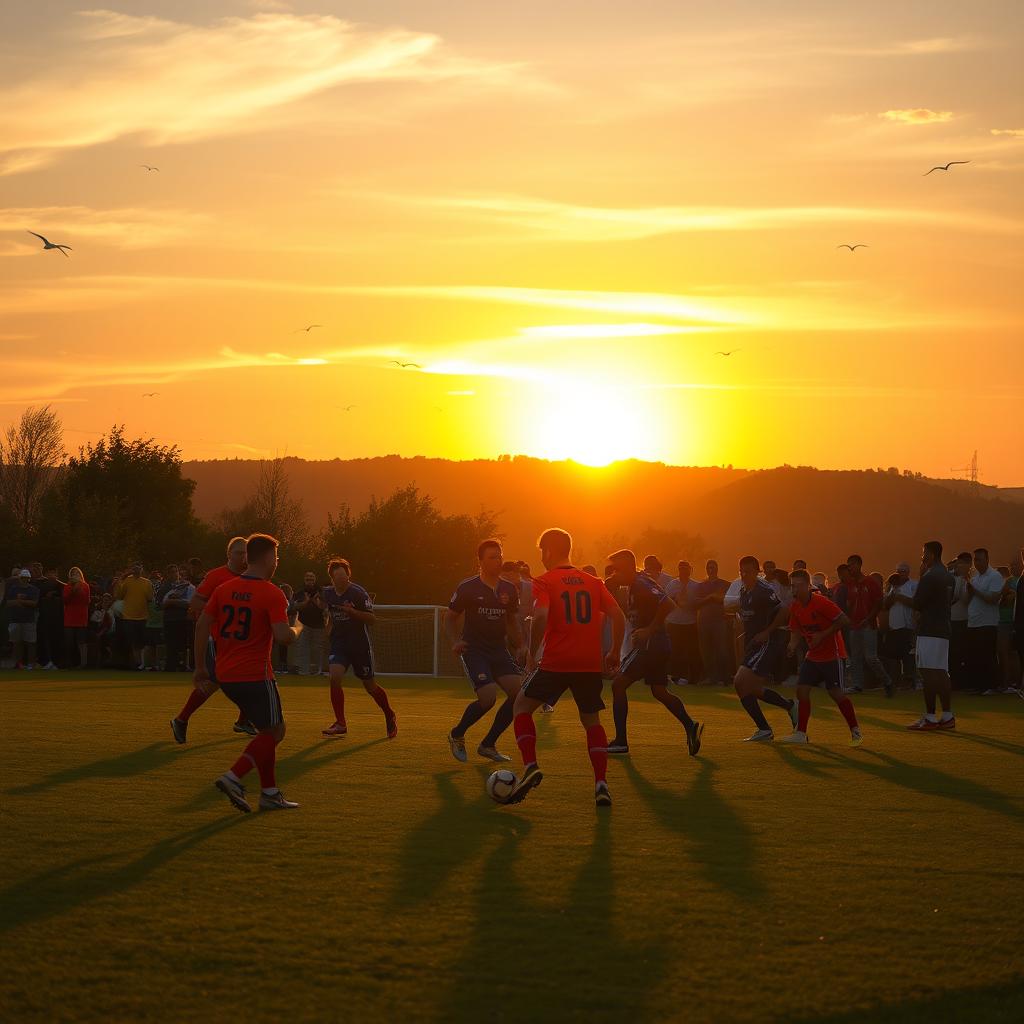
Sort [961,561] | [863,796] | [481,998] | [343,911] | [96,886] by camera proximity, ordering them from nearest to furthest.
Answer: [481,998] < [343,911] < [96,886] < [863,796] < [961,561]

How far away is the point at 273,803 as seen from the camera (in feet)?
32.8

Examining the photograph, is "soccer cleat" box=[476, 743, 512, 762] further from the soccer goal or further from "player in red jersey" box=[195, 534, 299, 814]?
the soccer goal

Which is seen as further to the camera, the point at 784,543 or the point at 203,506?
the point at 203,506

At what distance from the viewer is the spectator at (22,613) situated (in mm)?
28938

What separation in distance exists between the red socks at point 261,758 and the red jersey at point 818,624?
709cm

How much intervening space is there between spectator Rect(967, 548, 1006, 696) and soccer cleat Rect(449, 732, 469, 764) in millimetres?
12780

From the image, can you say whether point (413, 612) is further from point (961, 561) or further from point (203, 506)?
point (203, 506)

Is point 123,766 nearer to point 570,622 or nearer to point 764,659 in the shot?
point 570,622

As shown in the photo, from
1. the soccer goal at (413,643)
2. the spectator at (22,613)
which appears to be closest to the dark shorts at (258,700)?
the soccer goal at (413,643)

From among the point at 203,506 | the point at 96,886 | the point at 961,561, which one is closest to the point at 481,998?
the point at 96,886

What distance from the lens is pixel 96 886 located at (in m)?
7.25

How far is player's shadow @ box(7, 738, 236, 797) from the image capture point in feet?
36.0

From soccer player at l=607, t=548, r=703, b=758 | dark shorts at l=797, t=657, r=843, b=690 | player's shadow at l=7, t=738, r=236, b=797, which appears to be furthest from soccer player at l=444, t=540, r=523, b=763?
dark shorts at l=797, t=657, r=843, b=690

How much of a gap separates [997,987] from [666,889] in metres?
2.11
